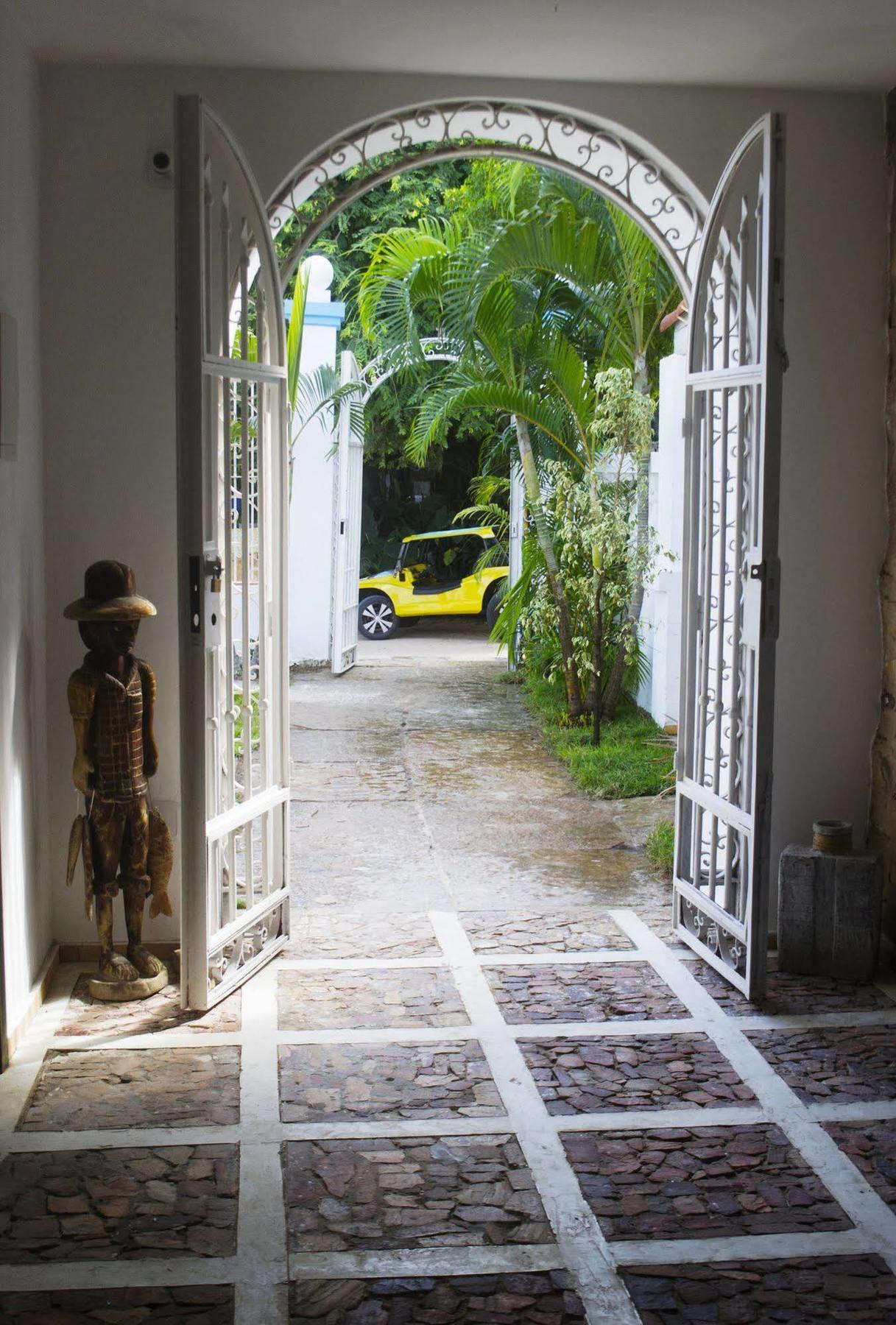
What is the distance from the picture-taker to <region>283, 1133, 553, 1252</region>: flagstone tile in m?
2.81

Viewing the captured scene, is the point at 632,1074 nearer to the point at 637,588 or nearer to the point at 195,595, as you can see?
the point at 195,595

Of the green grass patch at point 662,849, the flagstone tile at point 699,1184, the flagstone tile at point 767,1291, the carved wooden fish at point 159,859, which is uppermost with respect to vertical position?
the carved wooden fish at point 159,859

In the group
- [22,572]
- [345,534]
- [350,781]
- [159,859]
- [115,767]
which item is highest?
[345,534]

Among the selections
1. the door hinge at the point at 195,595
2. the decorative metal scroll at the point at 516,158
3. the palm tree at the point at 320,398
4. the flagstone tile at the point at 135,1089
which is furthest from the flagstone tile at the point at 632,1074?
the palm tree at the point at 320,398

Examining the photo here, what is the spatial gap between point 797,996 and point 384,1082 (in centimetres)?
142

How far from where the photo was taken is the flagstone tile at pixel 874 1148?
3047mm

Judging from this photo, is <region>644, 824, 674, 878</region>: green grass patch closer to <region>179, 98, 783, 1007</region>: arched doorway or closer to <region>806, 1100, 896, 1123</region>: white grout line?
<region>179, 98, 783, 1007</region>: arched doorway

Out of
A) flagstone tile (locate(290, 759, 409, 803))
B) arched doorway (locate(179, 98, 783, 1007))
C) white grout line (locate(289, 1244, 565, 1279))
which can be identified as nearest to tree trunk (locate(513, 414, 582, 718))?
flagstone tile (locate(290, 759, 409, 803))

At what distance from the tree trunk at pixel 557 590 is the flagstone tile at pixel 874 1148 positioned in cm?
550

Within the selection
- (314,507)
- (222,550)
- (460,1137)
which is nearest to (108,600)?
(222,550)

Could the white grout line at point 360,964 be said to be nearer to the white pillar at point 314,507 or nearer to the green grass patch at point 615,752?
the green grass patch at point 615,752

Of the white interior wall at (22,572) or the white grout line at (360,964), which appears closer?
the white interior wall at (22,572)

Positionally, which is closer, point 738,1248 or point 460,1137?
point 738,1248

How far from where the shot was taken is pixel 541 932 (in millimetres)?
4832
